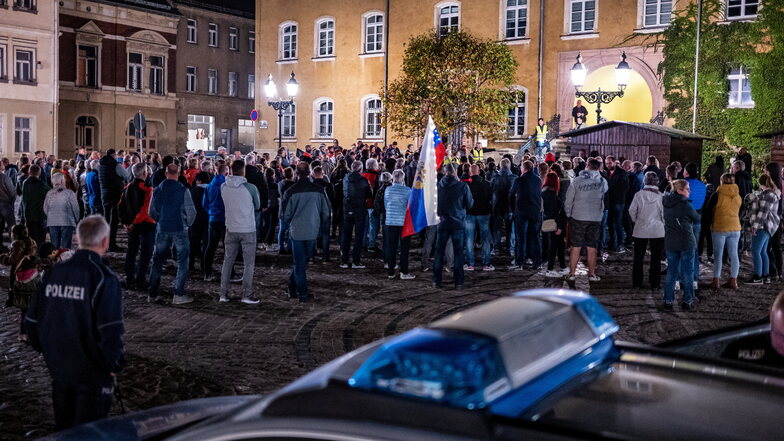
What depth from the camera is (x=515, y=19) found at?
33.2 metres

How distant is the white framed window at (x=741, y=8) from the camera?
27.9 metres

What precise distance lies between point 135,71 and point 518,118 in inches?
967

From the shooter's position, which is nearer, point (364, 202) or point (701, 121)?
point (364, 202)

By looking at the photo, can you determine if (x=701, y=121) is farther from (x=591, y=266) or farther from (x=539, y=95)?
(x=591, y=266)

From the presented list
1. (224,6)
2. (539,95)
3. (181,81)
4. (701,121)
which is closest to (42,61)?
(181,81)

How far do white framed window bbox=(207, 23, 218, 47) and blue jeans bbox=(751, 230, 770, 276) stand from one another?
45.0 metres

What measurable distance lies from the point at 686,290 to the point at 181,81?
4421 cm

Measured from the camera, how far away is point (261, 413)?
2371 millimetres

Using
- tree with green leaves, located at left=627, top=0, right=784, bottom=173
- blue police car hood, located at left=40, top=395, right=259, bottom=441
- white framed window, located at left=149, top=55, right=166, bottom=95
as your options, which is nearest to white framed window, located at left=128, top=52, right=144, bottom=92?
white framed window, located at left=149, top=55, right=166, bottom=95

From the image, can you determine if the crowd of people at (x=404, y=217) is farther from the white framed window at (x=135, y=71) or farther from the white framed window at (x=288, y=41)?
the white framed window at (x=135, y=71)

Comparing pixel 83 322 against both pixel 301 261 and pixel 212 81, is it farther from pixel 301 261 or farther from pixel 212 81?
pixel 212 81

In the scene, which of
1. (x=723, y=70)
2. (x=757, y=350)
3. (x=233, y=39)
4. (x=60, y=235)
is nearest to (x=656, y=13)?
(x=723, y=70)

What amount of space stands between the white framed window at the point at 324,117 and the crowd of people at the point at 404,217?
74.7 ft

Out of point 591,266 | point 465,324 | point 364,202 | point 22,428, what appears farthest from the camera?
point 364,202
